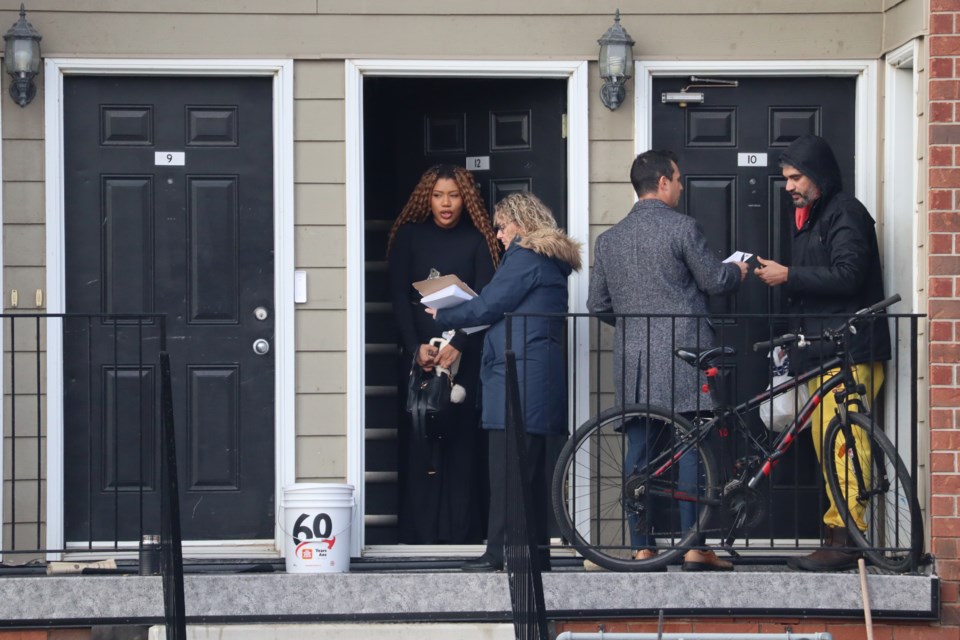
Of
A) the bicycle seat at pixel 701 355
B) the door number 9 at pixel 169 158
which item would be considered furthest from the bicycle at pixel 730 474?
the door number 9 at pixel 169 158

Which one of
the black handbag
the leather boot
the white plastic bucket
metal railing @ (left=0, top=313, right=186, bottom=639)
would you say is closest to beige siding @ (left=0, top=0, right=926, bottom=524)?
metal railing @ (left=0, top=313, right=186, bottom=639)

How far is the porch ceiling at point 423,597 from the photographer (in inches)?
255

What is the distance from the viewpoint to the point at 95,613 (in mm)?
6477

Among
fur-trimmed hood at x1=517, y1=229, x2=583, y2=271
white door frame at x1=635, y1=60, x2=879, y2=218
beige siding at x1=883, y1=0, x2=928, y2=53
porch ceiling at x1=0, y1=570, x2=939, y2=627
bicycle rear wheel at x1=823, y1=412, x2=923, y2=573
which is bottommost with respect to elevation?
porch ceiling at x1=0, y1=570, x2=939, y2=627

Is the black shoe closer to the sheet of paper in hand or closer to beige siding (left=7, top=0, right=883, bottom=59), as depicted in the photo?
the sheet of paper in hand

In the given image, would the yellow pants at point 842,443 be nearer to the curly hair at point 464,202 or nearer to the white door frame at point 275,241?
the curly hair at point 464,202

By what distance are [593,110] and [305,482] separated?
2236 millimetres

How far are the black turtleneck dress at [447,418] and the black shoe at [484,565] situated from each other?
0.80 meters

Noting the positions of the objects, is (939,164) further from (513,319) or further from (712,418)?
(513,319)

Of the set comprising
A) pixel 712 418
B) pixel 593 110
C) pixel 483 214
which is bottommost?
pixel 712 418

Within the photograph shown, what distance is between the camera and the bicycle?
650 cm

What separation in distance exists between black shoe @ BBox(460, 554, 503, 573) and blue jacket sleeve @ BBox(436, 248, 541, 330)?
1.03m

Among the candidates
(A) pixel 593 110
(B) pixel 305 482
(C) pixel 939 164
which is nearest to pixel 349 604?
(B) pixel 305 482

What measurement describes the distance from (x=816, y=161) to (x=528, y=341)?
5.02ft
